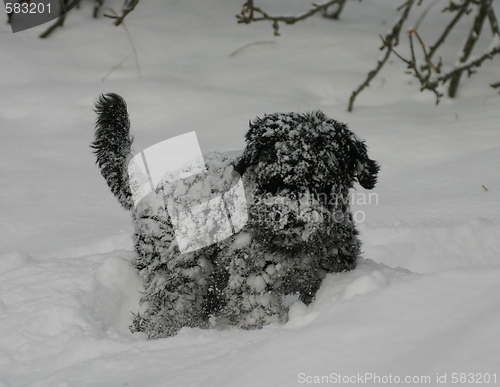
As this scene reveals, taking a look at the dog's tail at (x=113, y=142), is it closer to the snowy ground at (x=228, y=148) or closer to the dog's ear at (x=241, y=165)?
the snowy ground at (x=228, y=148)

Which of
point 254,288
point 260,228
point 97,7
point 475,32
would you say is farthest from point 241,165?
point 97,7

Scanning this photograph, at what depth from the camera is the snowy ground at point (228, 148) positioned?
1750 mm

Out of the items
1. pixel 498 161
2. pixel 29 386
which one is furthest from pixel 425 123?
pixel 29 386

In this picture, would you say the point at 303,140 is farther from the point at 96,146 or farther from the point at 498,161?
the point at 498,161

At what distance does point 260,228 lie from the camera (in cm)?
264

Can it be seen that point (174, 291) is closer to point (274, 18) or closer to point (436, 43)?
point (274, 18)

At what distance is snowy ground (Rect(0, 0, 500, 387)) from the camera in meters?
1.75

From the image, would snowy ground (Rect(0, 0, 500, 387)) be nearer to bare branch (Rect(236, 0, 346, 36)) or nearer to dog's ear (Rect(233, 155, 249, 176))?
dog's ear (Rect(233, 155, 249, 176))

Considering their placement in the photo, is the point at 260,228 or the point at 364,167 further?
the point at 364,167

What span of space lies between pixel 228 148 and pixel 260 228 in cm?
246

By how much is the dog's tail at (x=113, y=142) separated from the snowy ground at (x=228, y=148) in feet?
1.60

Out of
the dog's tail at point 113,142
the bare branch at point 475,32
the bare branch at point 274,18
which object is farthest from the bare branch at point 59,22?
the dog's tail at point 113,142

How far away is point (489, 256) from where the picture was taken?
Result: 11.5ft

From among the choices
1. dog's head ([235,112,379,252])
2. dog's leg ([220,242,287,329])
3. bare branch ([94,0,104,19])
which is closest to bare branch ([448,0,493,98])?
dog's head ([235,112,379,252])
